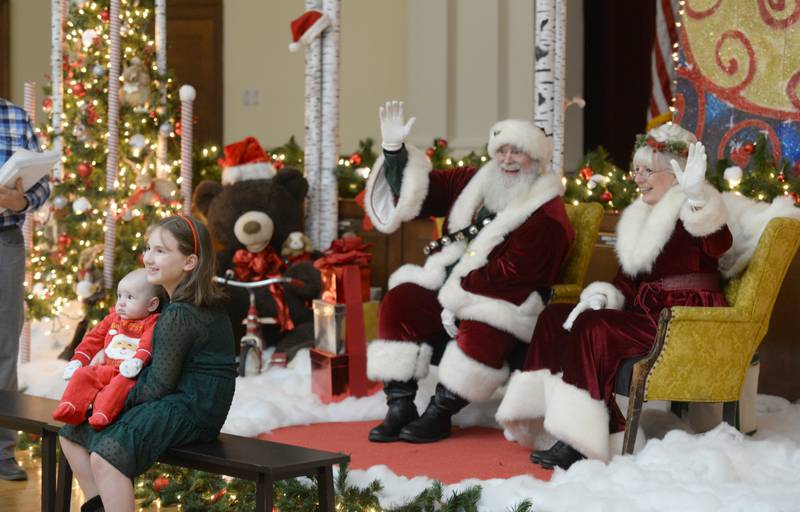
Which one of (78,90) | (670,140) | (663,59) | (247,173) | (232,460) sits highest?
(663,59)

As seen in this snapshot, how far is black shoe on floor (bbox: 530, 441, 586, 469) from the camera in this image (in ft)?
12.4

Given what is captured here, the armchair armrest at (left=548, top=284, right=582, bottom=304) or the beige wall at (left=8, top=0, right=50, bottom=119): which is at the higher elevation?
the beige wall at (left=8, top=0, right=50, bottom=119)

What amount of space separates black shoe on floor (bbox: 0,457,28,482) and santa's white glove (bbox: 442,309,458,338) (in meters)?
1.60

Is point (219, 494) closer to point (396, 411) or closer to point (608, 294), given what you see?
point (396, 411)

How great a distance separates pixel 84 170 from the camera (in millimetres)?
5629

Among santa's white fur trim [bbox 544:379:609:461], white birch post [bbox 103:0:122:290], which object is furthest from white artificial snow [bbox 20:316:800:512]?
white birch post [bbox 103:0:122:290]

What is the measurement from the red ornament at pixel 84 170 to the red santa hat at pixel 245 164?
26.7 inches

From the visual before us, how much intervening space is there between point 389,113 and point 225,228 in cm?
156

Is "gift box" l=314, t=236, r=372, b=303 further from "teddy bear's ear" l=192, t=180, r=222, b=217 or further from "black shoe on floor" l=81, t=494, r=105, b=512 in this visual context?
"black shoe on floor" l=81, t=494, r=105, b=512

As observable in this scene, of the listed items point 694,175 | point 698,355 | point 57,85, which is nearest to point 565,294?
point 698,355

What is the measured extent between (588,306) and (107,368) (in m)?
1.71

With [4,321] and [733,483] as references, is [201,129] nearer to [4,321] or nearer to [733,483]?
[4,321]

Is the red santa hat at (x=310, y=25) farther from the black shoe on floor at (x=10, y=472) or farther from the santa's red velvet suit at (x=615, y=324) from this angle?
the black shoe on floor at (x=10, y=472)

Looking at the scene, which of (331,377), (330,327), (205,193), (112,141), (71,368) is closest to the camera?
(71,368)
